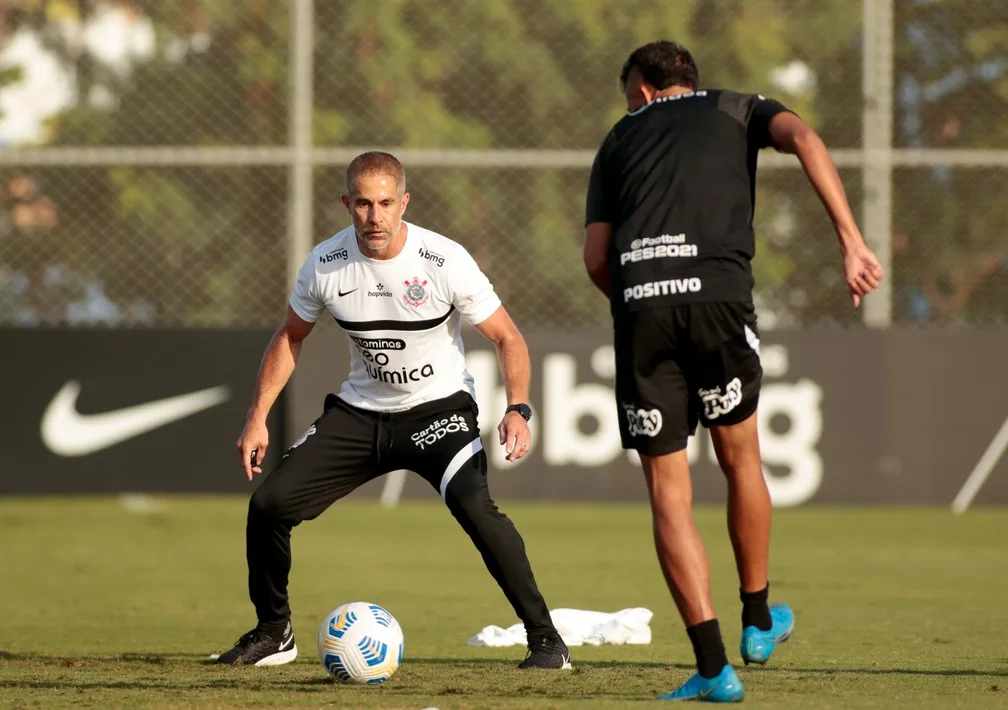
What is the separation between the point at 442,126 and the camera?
60.3ft

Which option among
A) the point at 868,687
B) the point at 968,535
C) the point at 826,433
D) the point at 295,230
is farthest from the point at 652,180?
the point at 295,230

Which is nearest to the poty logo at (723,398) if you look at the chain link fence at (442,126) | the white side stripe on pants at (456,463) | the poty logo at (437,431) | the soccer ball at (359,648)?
the white side stripe on pants at (456,463)

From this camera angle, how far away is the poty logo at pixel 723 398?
A: 5555 mm

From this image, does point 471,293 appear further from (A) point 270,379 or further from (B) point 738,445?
(B) point 738,445

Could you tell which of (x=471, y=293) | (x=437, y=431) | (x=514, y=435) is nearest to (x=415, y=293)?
(x=471, y=293)

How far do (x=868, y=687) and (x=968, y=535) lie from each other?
22.6ft

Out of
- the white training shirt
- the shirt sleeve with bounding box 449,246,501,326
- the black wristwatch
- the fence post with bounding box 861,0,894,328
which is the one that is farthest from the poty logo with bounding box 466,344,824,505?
the black wristwatch

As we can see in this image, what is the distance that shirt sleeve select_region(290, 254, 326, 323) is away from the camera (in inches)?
263

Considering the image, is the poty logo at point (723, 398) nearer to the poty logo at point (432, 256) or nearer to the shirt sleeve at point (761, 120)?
the shirt sleeve at point (761, 120)

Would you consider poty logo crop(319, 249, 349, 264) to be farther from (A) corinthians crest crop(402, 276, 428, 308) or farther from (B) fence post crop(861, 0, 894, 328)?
A: (B) fence post crop(861, 0, 894, 328)

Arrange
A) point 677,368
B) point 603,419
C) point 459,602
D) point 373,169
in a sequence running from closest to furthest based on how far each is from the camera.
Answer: point 677,368 < point 373,169 < point 459,602 < point 603,419

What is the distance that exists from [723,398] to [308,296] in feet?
6.24

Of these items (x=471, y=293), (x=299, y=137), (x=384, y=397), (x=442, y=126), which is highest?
(x=442, y=126)

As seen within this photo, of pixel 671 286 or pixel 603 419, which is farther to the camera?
pixel 603 419
